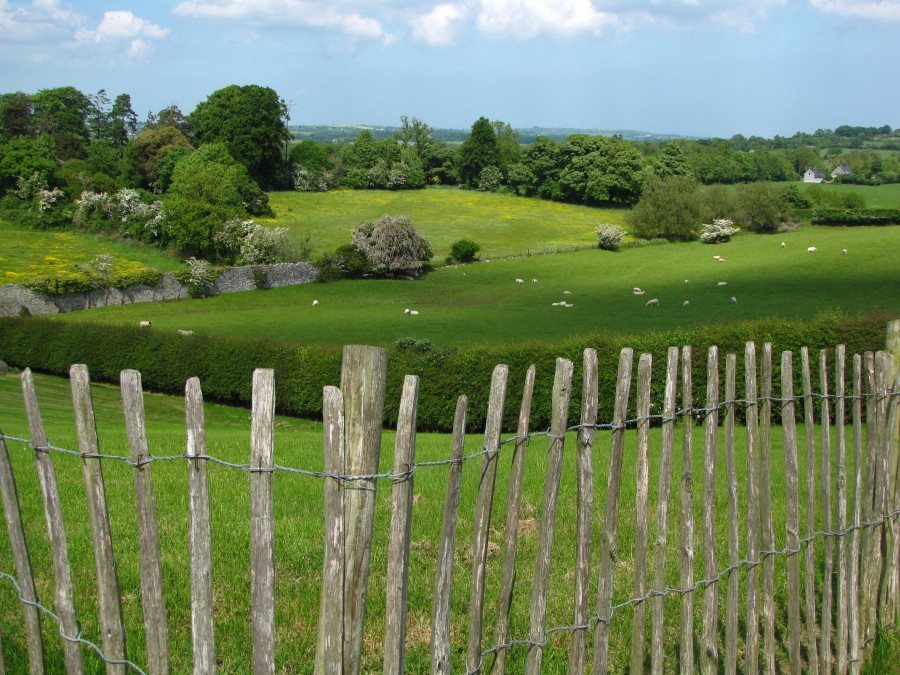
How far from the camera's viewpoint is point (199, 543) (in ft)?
11.3

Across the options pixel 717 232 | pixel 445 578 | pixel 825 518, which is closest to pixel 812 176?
pixel 717 232

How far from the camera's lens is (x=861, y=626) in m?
6.67

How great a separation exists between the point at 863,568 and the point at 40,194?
79.9m

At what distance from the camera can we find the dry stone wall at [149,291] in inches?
2039

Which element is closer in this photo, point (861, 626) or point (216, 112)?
point (861, 626)

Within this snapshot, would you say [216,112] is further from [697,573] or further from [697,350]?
[697,573]

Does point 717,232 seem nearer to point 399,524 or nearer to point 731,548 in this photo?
point 731,548

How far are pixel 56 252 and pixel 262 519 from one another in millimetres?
67845

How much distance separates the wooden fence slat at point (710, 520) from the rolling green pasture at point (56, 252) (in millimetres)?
57387

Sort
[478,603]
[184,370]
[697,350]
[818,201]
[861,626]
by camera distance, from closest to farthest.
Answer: [478,603] < [861,626] < [697,350] < [184,370] < [818,201]

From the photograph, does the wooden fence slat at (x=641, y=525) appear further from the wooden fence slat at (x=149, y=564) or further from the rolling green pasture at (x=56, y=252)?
the rolling green pasture at (x=56, y=252)

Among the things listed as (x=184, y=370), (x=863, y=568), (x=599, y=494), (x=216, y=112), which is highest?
(x=216, y=112)

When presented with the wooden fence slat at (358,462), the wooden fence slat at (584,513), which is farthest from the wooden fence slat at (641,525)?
the wooden fence slat at (358,462)

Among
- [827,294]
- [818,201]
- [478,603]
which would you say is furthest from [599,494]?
[818,201]
